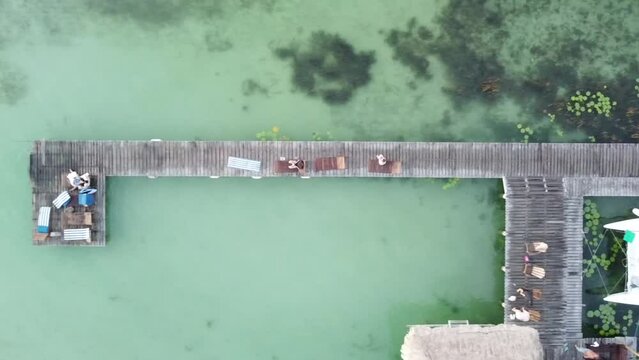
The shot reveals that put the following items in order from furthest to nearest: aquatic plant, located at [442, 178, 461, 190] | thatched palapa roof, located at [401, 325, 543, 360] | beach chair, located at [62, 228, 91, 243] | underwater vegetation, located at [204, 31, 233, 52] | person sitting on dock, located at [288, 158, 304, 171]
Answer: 1. aquatic plant, located at [442, 178, 461, 190]
2. underwater vegetation, located at [204, 31, 233, 52]
3. person sitting on dock, located at [288, 158, 304, 171]
4. beach chair, located at [62, 228, 91, 243]
5. thatched palapa roof, located at [401, 325, 543, 360]

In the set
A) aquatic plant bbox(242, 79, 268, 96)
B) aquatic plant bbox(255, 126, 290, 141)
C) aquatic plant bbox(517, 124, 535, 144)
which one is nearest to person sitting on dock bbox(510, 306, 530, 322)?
aquatic plant bbox(517, 124, 535, 144)

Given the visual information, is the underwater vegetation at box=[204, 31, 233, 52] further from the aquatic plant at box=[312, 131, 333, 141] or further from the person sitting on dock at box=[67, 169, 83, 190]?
the person sitting on dock at box=[67, 169, 83, 190]

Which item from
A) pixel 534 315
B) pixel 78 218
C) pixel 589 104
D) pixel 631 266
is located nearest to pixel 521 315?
pixel 534 315

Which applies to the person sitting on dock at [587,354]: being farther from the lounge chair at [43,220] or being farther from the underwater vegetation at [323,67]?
the lounge chair at [43,220]

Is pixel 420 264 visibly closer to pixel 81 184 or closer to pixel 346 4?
pixel 346 4

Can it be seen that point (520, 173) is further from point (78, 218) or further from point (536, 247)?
point (78, 218)

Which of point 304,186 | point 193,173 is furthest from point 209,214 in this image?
point 304,186

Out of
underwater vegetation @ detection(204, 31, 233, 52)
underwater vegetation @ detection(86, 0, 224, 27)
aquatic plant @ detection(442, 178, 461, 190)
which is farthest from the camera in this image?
aquatic plant @ detection(442, 178, 461, 190)
